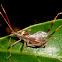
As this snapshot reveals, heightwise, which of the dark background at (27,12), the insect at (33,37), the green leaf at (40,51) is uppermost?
the dark background at (27,12)

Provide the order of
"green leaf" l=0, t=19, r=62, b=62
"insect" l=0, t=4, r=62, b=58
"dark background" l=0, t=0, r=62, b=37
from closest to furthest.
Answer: "green leaf" l=0, t=19, r=62, b=62
"insect" l=0, t=4, r=62, b=58
"dark background" l=0, t=0, r=62, b=37

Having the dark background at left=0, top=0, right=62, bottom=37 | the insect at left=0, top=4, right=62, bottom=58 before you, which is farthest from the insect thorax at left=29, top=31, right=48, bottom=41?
the dark background at left=0, top=0, right=62, bottom=37

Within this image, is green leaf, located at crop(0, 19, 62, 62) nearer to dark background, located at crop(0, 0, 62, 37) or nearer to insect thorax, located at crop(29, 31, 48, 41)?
insect thorax, located at crop(29, 31, 48, 41)

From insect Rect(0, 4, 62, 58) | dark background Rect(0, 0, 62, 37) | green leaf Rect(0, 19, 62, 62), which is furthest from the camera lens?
dark background Rect(0, 0, 62, 37)

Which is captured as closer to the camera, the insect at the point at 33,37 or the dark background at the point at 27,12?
the insect at the point at 33,37

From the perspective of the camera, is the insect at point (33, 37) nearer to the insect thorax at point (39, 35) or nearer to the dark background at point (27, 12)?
the insect thorax at point (39, 35)

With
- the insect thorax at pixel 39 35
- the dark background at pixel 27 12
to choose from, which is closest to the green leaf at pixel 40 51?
the insect thorax at pixel 39 35

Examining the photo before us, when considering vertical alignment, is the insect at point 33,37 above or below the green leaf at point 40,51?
above

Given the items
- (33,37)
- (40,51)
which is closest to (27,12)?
(33,37)

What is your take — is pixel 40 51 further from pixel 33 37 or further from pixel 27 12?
pixel 27 12

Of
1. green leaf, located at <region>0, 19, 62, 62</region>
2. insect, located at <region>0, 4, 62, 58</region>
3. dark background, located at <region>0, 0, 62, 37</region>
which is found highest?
dark background, located at <region>0, 0, 62, 37</region>
